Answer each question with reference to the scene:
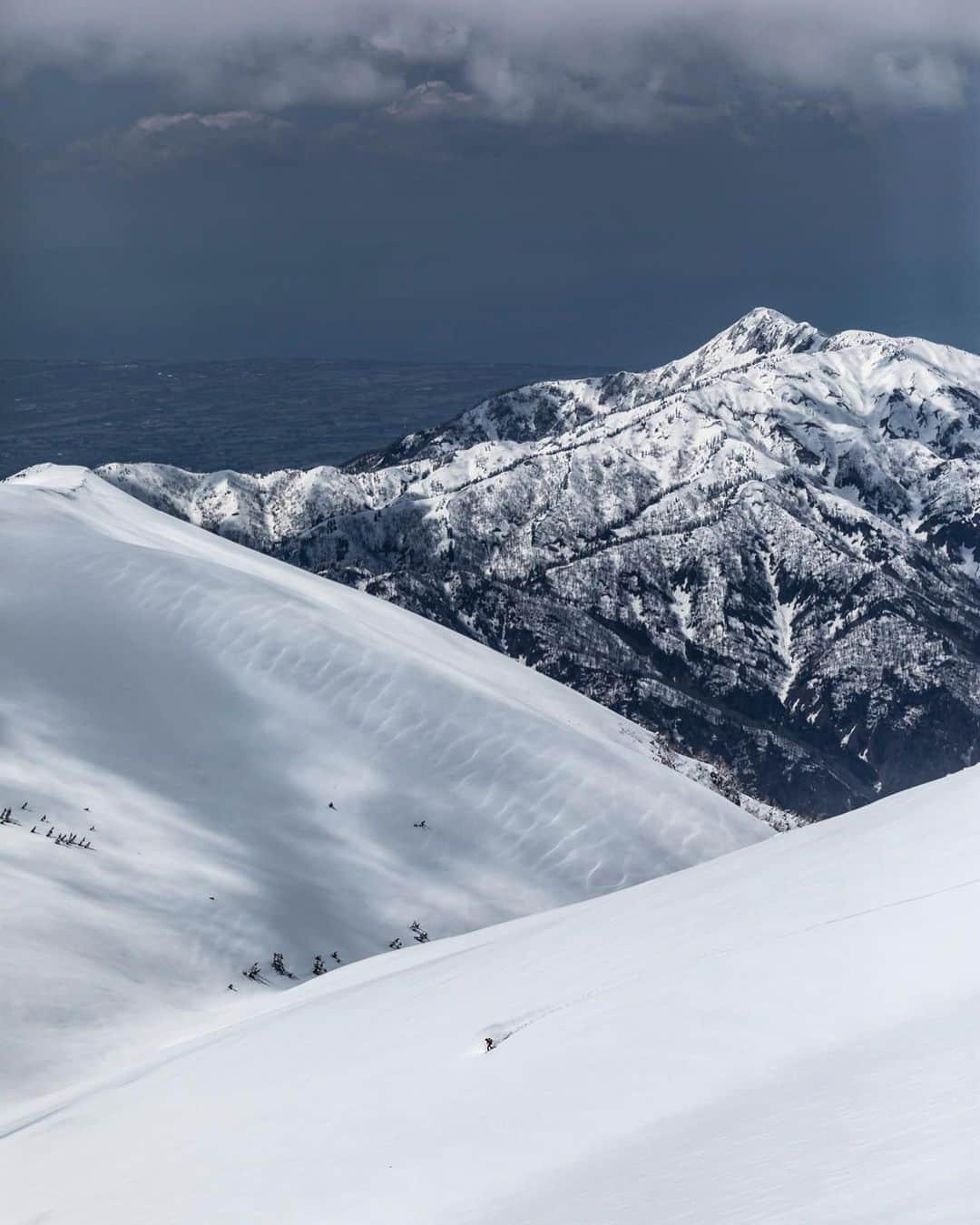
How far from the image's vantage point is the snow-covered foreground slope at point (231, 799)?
32.9m

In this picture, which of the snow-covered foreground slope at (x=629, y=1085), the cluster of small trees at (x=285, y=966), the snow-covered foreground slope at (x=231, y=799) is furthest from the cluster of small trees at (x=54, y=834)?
the snow-covered foreground slope at (x=629, y=1085)

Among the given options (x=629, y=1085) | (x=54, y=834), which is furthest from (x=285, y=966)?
(x=629, y=1085)

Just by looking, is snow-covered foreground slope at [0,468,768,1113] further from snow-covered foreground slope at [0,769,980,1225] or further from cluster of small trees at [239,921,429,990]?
snow-covered foreground slope at [0,769,980,1225]

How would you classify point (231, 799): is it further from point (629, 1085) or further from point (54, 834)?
point (629, 1085)

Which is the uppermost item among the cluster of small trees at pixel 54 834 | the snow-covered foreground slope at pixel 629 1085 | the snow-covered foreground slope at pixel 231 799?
the snow-covered foreground slope at pixel 629 1085

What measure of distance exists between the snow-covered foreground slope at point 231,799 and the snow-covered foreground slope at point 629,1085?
6.87 m

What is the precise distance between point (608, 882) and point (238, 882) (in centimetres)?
1498

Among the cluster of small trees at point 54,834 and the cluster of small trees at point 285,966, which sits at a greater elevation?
the cluster of small trees at point 54,834

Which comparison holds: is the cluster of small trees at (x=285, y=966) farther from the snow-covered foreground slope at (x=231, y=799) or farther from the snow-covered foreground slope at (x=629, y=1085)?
the snow-covered foreground slope at (x=629, y=1085)

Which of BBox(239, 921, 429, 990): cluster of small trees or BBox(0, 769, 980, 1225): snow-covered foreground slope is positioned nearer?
BBox(0, 769, 980, 1225): snow-covered foreground slope

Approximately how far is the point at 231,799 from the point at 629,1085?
3227 centimetres

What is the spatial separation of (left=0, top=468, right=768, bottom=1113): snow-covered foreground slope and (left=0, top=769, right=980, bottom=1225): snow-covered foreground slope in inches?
271

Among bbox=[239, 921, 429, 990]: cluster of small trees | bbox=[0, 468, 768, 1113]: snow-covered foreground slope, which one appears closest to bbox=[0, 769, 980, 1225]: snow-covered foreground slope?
bbox=[0, 468, 768, 1113]: snow-covered foreground slope

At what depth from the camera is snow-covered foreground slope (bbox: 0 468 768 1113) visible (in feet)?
108
